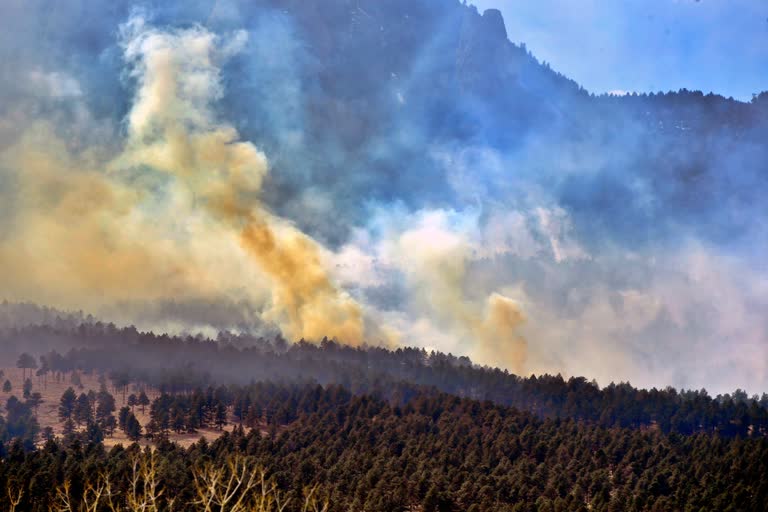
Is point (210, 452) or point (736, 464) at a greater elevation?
point (736, 464)

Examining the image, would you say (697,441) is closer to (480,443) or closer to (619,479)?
(619,479)

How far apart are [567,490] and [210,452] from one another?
2612 inches

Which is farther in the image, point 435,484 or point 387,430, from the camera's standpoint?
point 387,430

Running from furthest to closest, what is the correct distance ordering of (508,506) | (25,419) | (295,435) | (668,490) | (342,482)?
(25,419), (295,435), (668,490), (342,482), (508,506)

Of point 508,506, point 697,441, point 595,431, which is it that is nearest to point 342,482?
point 508,506

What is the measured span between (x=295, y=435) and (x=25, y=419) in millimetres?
67172

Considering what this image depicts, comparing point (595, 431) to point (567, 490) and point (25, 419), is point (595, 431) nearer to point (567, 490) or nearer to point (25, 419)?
point (567, 490)

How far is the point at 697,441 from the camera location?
188500 millimetres

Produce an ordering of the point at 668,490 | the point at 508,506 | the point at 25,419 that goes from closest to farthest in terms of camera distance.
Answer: the point at 508,506
the point at 668,490
the point at 25,419

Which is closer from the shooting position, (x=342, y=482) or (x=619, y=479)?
(x=342, y=482)

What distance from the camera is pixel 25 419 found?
19988cm

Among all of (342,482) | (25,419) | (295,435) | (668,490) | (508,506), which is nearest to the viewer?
(508,506)

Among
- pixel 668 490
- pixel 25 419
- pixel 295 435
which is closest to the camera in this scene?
pixel 668 490

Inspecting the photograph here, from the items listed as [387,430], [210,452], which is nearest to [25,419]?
[210,452]
